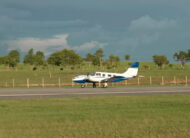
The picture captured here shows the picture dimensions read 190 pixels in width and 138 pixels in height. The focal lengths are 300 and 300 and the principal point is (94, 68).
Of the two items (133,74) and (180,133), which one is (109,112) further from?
(133,74)

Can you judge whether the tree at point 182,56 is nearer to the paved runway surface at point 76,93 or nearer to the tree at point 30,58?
the tree at point 30,58

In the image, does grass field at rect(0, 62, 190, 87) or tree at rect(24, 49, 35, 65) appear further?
tree at rect(24, 49, 35, 65)

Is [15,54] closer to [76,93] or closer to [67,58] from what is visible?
[67,58]

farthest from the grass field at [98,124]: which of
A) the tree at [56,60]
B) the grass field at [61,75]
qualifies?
the tree at [56,60]

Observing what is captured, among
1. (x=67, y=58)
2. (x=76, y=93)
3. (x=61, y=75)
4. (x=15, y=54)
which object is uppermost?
(x=15, y=54)

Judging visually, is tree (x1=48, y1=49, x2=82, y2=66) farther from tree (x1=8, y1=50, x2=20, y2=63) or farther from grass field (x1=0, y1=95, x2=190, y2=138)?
grass field (x1=0, y1=95, x2=190, y2=138)

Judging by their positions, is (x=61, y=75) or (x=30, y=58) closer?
(x=61, y=75)

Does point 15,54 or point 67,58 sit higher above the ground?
point 15,54

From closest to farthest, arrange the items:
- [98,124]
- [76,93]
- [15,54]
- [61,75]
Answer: [98,124], [76,93], [61,75], [15,54]

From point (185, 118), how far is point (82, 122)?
4.69 m

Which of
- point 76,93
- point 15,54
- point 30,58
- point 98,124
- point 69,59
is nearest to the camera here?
point 98,124

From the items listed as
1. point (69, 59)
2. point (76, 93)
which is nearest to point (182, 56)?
point (69, 59)

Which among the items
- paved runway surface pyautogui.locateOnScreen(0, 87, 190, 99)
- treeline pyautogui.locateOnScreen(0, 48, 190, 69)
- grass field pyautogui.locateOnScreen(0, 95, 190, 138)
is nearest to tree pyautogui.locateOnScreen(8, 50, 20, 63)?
treeline pyautogui.locateOnScreen(0, 48, 190, 69)

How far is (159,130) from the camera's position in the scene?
1099cm
